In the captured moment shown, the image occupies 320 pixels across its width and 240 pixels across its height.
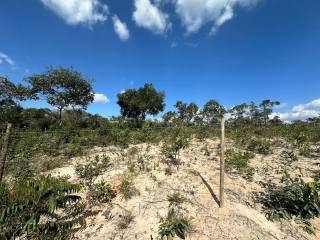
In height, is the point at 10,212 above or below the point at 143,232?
above

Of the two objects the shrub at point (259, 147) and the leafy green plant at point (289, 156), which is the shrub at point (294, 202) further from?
the shrub at point (259, 147)

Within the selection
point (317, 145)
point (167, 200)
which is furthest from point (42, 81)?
point (317, 145)

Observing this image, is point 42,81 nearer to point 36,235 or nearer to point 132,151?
point 132,151

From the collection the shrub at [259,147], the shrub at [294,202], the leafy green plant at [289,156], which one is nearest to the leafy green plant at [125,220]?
the shrub at [294,202]

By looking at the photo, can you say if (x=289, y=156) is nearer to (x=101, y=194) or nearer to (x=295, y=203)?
(x=295, y=203)

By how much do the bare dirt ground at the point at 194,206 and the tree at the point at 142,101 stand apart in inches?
941

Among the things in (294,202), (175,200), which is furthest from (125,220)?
(294,202)

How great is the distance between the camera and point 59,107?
73.8 feet

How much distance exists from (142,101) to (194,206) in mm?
27109

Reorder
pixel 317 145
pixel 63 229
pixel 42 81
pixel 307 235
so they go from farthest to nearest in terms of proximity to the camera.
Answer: pixel 42 81 → pixel 317 145 → pixel 307 235 → pixel 63 229

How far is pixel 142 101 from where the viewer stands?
104 ft

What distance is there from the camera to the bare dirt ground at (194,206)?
14.7ft

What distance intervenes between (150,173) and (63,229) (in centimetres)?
371

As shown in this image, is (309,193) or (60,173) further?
(60,173)
